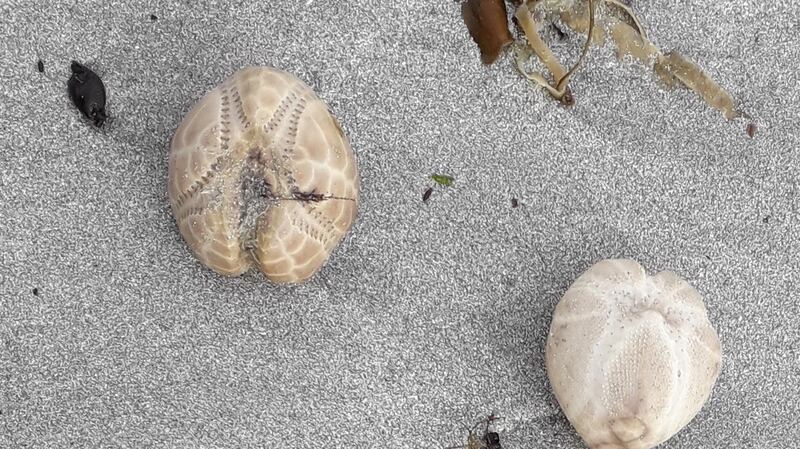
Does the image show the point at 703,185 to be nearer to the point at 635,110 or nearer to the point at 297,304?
the point at 635,110

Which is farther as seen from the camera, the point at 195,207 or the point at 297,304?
the point at 297,304

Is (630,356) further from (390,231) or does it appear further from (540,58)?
(540,58)

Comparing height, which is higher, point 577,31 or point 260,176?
point 577,31

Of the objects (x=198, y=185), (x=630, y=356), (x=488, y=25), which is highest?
(x=488, y=25)

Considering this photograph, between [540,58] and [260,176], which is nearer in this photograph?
[260,176]

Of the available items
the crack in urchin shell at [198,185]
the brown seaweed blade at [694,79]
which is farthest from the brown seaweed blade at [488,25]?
the crack in urchin shell at [198,185]

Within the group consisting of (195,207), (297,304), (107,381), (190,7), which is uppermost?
(190,7)

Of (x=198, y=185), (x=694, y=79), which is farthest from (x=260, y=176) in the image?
(x=694, y=79)

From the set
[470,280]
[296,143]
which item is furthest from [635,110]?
[296,143]
